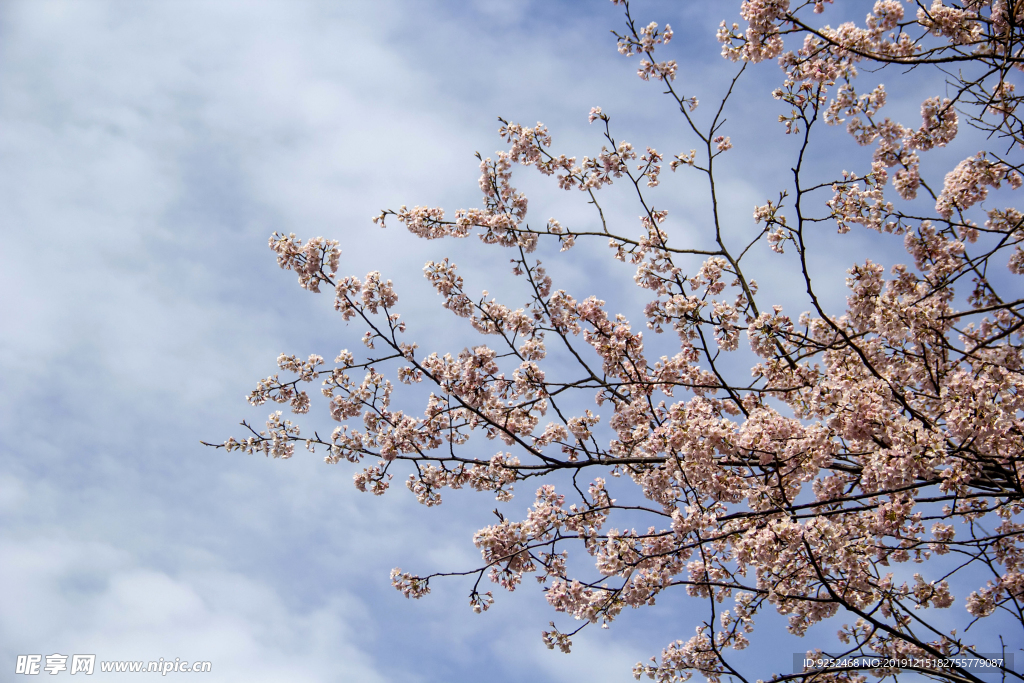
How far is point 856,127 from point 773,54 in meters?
1.24

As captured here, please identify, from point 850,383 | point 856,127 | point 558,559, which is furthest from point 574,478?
point 856,127

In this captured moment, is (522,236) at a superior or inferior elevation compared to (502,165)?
inferior

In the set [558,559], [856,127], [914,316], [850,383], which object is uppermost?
[856,127]

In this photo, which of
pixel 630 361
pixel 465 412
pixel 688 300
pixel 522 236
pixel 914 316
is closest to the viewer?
pixel 914 316

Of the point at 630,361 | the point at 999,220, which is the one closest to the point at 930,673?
the point at 630,361

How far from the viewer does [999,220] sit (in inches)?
298

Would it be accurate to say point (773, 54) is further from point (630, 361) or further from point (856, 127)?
point (630, 361)

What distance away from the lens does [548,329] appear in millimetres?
7676

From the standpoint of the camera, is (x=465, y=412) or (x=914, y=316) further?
(x=465, y=412)

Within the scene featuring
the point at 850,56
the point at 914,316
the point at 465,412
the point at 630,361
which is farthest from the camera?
the point at 465,412

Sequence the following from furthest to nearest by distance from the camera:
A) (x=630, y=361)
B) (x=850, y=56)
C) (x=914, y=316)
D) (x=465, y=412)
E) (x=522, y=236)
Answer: (x=522, y=236), (x=465, y=412), (x=630, y=361), (x=850, y=56), (x=914, y=316)

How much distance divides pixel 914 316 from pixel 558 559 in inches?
185

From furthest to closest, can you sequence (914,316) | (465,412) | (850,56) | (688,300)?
(465,412), (850,56), (688,300), (914,316)

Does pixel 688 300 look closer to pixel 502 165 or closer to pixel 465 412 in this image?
pixel 465 412
